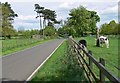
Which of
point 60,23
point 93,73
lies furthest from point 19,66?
point 60,23

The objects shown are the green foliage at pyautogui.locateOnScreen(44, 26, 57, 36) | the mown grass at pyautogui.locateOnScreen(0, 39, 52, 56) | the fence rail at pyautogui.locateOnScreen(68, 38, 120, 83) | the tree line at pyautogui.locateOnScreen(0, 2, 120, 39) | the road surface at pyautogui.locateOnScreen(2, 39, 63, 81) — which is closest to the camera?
the fence rail at pyautogui.locateOnScreen(68, 38, 120, 83)

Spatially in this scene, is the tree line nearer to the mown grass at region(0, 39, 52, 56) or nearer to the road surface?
the mown grass at region(0, 39, 52, 56)

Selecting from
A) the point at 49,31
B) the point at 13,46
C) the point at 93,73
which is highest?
the point at 93,73

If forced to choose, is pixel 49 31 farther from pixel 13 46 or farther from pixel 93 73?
pixel 93 73

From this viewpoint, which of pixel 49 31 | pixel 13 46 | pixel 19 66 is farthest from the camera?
pixel 49 31

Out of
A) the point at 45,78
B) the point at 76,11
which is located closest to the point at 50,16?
the point at 76,11

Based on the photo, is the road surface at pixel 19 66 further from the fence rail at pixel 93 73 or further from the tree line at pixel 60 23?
the tree line at pixel 60 23

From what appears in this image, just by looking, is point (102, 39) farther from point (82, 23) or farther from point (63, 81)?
point (82, 23)

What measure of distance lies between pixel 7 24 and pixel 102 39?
71039 mm

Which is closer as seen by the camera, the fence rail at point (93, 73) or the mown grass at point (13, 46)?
the fence rail at point (93, 73)

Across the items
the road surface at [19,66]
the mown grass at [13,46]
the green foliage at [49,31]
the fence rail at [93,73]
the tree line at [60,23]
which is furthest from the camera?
the green foliage at [49,31]

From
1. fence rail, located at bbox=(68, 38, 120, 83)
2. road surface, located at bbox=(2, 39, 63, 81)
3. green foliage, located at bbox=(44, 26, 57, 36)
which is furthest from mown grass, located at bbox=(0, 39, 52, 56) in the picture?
green foliage, located at bbox=(44, 26, 57, 36)

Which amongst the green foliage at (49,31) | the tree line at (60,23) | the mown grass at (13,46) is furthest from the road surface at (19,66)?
the green foliage at (49,31)

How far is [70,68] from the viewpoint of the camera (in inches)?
454
